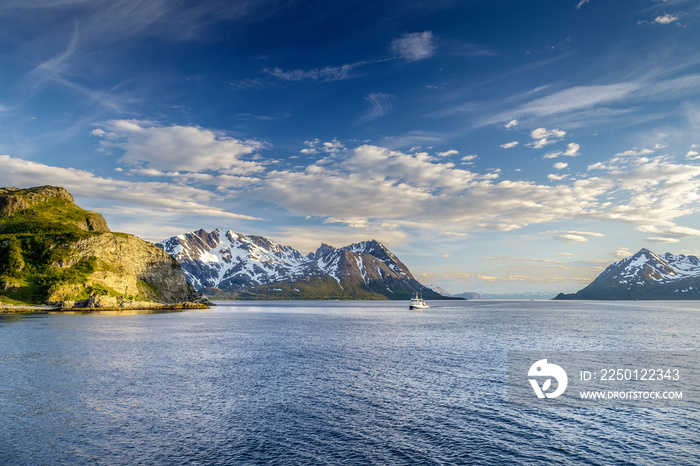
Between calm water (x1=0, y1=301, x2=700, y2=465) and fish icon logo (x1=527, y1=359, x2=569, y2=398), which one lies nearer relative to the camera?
calm water (x1=0, y1=301, x2=700, y2=465)

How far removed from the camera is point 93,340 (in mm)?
93500

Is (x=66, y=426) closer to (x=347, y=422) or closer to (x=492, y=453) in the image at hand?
(x=347, y=422)

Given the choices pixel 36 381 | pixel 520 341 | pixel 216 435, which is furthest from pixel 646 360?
pixel 36 381

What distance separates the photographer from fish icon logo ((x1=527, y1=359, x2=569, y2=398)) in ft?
160

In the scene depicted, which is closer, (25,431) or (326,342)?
(25,431)

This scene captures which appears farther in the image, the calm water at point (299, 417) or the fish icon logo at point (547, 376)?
the fish icon logo at point (547, 376)

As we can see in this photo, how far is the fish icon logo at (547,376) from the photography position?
4888 cm

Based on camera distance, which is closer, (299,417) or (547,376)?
(299,417)

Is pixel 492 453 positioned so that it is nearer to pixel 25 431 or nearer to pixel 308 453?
pixel 308 453

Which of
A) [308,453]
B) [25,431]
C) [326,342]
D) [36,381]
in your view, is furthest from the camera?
[326,342]

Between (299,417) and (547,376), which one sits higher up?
(547,376)

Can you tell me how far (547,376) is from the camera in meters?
58.7

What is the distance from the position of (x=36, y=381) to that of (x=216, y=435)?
34505mm

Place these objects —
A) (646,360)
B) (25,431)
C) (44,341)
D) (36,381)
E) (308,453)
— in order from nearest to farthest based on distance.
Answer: (308,453) → (25,431) → (36,381) → (646,360) → (44,341)
